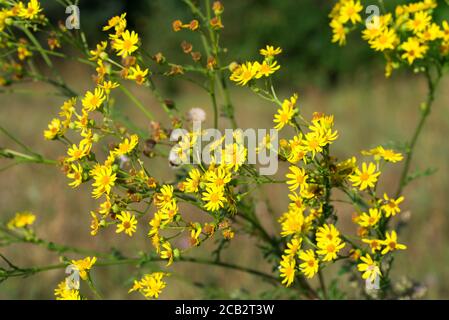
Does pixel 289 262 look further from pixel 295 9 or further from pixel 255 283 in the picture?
pixel 295 9

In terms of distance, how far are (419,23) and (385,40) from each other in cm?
16

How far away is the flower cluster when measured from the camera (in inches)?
87.3

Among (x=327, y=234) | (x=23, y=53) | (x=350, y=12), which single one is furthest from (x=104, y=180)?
(x=350, y=12)

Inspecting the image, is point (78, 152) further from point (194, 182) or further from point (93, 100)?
point (194, 182)

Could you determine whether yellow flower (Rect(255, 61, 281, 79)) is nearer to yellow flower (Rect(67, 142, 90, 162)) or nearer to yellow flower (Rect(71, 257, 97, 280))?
yellow flower (Rect(67, 142, 90, 162))

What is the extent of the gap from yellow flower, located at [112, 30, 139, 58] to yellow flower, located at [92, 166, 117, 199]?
426mm

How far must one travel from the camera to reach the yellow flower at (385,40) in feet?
7.20

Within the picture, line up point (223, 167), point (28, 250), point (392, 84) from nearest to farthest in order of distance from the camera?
point (223, 167) → point (28, 250) → point (392, 84)

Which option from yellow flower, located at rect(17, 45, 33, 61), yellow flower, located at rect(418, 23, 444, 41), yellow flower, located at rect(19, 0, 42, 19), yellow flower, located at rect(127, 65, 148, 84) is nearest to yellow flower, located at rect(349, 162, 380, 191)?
yellow flower, located at rect(418, 23, 444, 41)

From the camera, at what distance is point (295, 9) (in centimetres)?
1172

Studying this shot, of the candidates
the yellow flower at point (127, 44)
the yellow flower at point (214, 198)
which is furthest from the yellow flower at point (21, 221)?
the yellow flower at point (214, 198)
